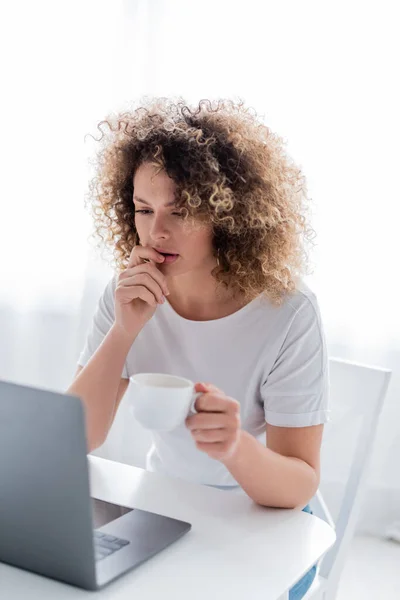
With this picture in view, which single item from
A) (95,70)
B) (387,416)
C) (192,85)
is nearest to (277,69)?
(192,85)

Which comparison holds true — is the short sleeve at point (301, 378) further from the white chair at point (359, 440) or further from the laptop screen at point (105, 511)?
the laptop screen at point (105, 511)

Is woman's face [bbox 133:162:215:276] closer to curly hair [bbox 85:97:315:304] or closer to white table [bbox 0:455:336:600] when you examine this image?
curly hair [bbox 85:97:315:304]

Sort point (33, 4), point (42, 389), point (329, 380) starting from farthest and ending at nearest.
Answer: point (33, 4)
point (329, 380)
point (42, 389)

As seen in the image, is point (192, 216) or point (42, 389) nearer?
point (42, 389)

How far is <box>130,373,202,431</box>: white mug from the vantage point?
837 mm

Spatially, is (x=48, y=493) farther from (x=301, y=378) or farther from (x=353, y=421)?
(x=353, y=421)

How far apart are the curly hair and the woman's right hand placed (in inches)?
4.5

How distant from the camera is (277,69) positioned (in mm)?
2494

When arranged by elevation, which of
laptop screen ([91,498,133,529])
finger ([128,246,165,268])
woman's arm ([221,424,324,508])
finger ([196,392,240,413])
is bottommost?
laptop screen ([91,498,133,529])

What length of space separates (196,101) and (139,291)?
4.85 ft

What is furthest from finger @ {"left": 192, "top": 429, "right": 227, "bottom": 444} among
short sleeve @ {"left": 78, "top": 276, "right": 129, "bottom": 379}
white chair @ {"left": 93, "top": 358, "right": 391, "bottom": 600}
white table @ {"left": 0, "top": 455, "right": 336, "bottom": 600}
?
short sleeve @ {"left": 78, "top": 276, "right": 129, "bottom": 379}

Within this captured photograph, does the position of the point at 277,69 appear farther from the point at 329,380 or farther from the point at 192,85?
the point at 329,380

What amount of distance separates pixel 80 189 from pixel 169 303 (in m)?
1.48

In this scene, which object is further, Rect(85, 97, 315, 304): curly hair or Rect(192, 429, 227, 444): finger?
Rect(85, 97, 315, 304): curly hair
